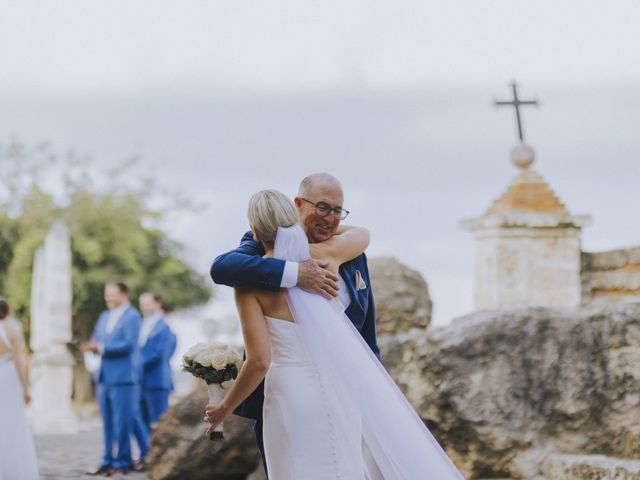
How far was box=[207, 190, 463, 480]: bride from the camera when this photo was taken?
4609 millimetres

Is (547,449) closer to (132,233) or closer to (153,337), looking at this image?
(153,337)

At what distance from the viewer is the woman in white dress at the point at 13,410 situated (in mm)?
10266

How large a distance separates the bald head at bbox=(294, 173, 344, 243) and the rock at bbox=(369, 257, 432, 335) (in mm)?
5629

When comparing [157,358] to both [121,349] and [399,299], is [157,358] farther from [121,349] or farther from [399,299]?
[399,299]

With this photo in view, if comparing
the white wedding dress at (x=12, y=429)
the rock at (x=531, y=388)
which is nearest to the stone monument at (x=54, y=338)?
the white wedding dress at (x=12, y=429)

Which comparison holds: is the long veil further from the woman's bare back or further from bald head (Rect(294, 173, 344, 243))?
bald head (Rect(294, 173, 344, 243))

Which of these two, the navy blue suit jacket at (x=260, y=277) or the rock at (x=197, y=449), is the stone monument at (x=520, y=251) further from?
the navy blue suit jacket at (x=260, y=277)

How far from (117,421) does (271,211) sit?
7.25m

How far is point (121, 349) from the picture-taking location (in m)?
11.4

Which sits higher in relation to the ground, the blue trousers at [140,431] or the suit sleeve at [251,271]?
the suit sleeve at [251,271]

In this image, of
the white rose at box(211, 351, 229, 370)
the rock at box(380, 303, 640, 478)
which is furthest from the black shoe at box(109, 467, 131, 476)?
the white rose at box(211, 351, 229, 370)

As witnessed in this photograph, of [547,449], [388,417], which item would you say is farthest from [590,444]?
[388,417]

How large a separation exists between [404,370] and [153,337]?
15.1ft

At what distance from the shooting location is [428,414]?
816 cm
